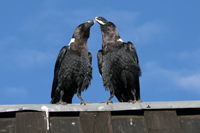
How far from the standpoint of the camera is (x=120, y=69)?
795 centimetres

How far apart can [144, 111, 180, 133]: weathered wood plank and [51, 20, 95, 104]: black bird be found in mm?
4153

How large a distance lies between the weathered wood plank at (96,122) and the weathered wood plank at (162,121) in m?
0.40

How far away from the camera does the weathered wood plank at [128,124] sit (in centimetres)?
372

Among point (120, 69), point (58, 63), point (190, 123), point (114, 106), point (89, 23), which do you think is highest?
point (89, 23)

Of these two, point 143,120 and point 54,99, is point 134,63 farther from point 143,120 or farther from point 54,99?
point 143,120

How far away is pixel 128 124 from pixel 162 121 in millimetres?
348

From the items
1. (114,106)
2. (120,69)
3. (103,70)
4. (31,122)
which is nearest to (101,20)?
(103,70)

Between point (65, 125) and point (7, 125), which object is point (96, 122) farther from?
point (7, 125)

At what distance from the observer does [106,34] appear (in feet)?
28.3

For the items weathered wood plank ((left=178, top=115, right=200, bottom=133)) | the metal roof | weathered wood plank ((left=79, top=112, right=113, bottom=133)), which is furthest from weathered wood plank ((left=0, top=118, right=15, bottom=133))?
weathered wood plank ((left=178, top=115, right=200, bottom=133))

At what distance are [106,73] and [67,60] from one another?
89cm

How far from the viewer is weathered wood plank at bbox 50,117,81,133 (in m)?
3.65

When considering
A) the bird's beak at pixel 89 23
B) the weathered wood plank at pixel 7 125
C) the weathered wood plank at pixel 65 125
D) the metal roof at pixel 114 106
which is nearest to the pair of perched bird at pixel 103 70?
the bird's beak at pixel 89 23

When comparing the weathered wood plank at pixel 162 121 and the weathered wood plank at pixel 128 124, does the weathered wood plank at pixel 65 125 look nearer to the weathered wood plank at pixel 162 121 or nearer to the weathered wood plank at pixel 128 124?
the weathered wood plank at pixel 128 124
